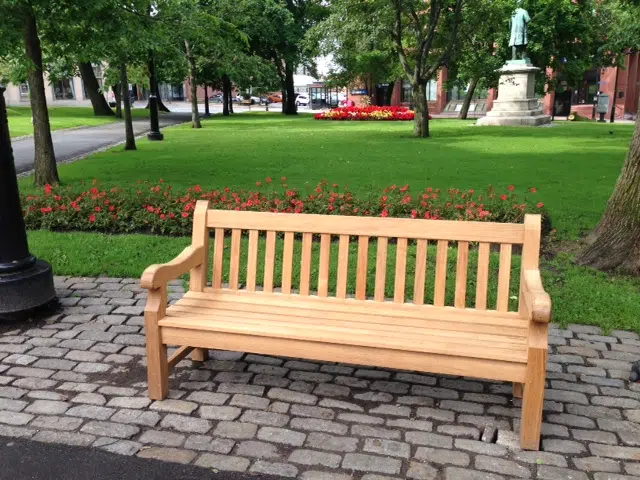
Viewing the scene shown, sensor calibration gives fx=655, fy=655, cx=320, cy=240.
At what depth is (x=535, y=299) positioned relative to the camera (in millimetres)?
3162

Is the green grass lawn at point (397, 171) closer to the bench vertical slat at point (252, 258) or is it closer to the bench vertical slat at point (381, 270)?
the bench vertical slat at point (381, 270)

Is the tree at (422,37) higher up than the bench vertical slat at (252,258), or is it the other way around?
the tree at (422,37)

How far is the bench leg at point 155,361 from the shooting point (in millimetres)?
3641

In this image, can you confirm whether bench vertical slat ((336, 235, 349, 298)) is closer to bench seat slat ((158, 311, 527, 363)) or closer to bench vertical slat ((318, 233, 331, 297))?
bench vertical slat ((318, 233, 331, 297))

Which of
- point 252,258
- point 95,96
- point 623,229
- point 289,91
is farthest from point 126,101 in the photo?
point 289,91

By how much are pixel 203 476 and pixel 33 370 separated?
1743 millimetres

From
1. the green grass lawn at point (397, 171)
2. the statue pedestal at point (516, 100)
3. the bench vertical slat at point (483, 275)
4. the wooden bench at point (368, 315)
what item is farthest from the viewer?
the statue pedestal at point (516, 100)

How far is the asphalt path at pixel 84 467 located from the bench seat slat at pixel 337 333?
75cm

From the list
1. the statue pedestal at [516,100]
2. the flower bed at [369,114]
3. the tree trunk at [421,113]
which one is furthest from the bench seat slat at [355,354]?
the flower bed at [369,114]

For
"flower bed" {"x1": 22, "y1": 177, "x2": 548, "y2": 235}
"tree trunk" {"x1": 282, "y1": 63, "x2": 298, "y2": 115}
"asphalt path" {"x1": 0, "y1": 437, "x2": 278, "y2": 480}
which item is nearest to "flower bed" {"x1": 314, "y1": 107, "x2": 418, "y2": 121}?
"tree trunk" {"x1": 282, "y1": 63, "x2": 298, "y2": 115}

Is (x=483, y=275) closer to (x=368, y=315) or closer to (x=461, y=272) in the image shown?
(x=461, y=272)

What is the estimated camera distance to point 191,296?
13.7 feet

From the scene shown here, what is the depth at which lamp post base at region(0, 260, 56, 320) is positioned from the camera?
15.8ft

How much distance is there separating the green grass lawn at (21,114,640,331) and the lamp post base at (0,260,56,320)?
123 cm
